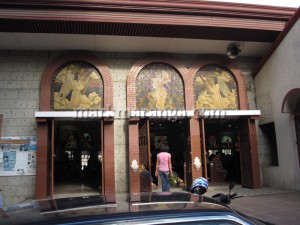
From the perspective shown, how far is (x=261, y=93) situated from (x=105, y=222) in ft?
40.0

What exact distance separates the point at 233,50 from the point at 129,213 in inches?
456

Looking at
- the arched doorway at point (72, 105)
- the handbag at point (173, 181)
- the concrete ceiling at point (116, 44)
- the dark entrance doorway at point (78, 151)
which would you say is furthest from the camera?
the dark entrance doorway at point (78, 151)

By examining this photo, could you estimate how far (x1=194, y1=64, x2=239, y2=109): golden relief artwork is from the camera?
1316cm

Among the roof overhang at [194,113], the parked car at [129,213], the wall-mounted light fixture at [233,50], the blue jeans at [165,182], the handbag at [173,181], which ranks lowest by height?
the handbag at [173,181]

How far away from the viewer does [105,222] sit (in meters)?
2.31

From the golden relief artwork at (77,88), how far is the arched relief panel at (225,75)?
3919mm

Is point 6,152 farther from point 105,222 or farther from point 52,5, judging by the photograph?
point 105,222

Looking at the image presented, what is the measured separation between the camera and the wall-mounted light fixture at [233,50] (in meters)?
12.9

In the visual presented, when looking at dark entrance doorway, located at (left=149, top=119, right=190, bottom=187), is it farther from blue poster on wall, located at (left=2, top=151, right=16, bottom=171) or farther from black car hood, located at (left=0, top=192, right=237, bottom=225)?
black car hood, located at (left=0, top=192, right=237, bottom=225)

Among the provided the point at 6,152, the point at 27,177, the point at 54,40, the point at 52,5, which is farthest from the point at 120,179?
the point at 52,5

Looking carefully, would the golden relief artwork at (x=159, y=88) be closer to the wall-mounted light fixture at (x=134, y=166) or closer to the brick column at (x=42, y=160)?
the wall-mounted light fixture at (x=134, y=166)

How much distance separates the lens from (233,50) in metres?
13.0

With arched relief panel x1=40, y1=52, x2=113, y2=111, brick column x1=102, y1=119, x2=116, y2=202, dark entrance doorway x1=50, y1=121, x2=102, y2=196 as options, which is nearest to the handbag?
brick column x1=102, y1=119, x2=116, y2=202

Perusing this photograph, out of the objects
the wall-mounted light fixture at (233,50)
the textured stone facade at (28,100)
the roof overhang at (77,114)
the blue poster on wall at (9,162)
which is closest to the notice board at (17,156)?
the blue poster on wall at (9,162)
